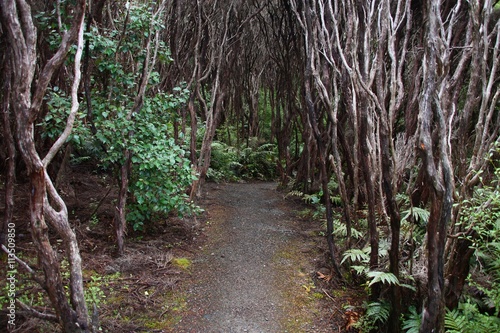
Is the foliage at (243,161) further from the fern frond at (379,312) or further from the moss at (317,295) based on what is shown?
the fern frond at (379,312)

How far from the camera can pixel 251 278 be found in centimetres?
409

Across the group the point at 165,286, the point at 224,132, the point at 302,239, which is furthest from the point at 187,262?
the point at 224,132

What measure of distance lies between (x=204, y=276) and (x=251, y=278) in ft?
1.87

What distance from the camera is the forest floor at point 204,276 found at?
10.5ft

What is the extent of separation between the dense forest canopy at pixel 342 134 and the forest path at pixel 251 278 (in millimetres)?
615

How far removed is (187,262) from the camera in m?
4.39

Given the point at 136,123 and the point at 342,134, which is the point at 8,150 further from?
→ the point at 342,134

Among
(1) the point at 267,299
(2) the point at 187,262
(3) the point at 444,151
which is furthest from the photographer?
(2) the point at 187,262

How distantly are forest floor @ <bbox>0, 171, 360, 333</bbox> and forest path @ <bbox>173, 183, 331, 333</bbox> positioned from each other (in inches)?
0.4

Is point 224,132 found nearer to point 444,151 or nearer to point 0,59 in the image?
point 0,59

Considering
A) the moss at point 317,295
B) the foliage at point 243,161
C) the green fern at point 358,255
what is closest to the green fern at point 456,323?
the green fern at point 358,255

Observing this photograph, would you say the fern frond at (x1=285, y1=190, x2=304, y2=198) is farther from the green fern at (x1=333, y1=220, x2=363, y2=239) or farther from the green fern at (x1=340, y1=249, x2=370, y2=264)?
the green fern at (x1=340, y1=249, x2=370, y2=264)

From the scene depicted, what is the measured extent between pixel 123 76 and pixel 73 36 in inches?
74.2

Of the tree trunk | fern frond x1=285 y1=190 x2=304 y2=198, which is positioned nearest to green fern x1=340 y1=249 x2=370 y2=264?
the tree trunk
